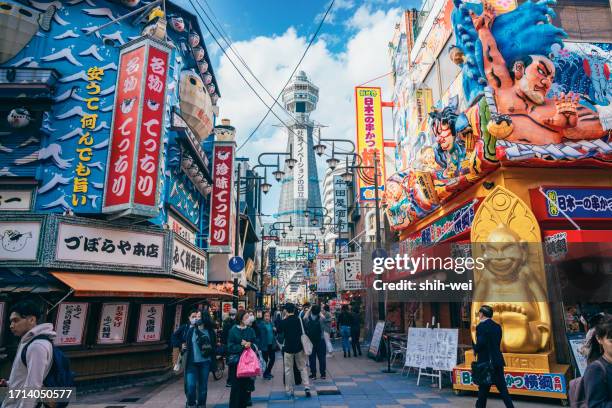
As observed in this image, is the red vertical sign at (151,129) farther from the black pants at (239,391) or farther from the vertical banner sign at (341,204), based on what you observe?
the vertical banner sign at (341,204)

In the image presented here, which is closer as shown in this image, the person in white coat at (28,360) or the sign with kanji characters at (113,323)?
the person in white coat at (28,360)

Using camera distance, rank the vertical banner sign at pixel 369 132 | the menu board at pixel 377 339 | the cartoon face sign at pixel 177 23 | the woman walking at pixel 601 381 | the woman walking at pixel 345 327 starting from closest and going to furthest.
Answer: the woman walking at pixel 601 381, the cartoon face sign at pixel 177 23, the menu board at pixel 377 339, the woman walking at pixel 345 327, the vertical banner sign at pixel 369 132

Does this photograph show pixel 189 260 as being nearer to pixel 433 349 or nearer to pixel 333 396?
pixel 333 396

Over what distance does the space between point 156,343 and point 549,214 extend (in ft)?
39.2

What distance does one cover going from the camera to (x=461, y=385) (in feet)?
31.3

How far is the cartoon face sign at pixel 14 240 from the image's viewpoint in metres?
10.9

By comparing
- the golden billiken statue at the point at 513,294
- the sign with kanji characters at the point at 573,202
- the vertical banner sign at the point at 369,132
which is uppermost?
the vertical banner sign at the point at 369,132

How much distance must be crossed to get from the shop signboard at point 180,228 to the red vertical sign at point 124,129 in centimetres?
313

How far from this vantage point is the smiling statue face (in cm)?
1080

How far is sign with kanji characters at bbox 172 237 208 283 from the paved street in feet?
12.6

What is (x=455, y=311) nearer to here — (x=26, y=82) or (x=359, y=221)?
(x=26, y=82)

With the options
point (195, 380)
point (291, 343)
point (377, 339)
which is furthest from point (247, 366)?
point (377, 339)

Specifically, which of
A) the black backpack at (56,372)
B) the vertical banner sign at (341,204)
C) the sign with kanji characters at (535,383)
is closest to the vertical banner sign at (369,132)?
the sign with kanji characters at (535,383)

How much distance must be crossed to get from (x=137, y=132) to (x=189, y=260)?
20.0 ft
